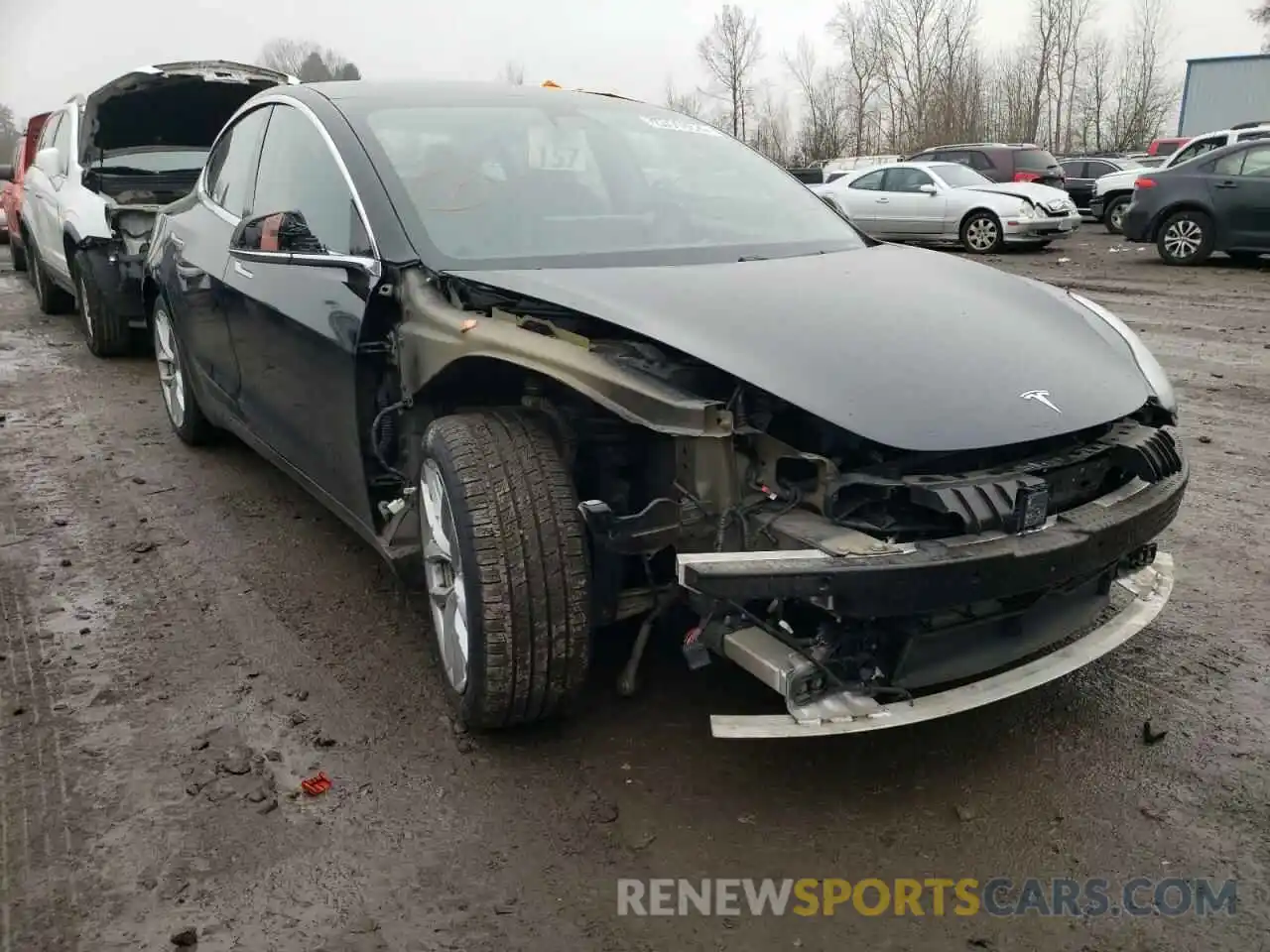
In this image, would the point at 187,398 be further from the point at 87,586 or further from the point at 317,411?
the point at 317,411

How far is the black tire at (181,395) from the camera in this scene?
5102 millimetres

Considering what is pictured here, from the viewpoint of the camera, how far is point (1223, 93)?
38.0 metres

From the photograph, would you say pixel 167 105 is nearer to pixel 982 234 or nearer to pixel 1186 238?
pixel 982 234

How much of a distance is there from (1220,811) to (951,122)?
4622 cm

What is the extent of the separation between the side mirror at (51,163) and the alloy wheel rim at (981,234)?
458 inches

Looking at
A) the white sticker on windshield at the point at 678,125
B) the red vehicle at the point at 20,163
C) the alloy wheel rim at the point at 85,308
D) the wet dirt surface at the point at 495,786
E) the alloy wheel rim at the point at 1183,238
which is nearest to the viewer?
the wet dirt surface at the point at 495,786

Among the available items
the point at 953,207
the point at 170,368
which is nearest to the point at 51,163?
the point at 170,368

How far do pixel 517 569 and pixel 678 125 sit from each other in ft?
7.29

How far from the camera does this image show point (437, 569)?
2.86m

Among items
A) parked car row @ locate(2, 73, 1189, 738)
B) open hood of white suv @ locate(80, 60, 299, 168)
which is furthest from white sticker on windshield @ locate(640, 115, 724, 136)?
open hood of white suv @ locate(80, 60, 299, 168)

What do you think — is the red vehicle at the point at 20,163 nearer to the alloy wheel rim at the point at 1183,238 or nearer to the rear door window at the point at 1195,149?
the alloy wheel rim at the point at 1183,238

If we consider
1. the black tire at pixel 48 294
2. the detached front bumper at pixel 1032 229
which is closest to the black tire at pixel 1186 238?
the detached front bumper at pixel 1032 229

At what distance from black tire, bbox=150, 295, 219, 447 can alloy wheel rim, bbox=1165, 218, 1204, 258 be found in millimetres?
12105

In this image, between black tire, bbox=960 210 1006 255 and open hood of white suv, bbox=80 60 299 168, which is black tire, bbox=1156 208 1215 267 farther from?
open hood of white suv, bbox=80 60 299 168
